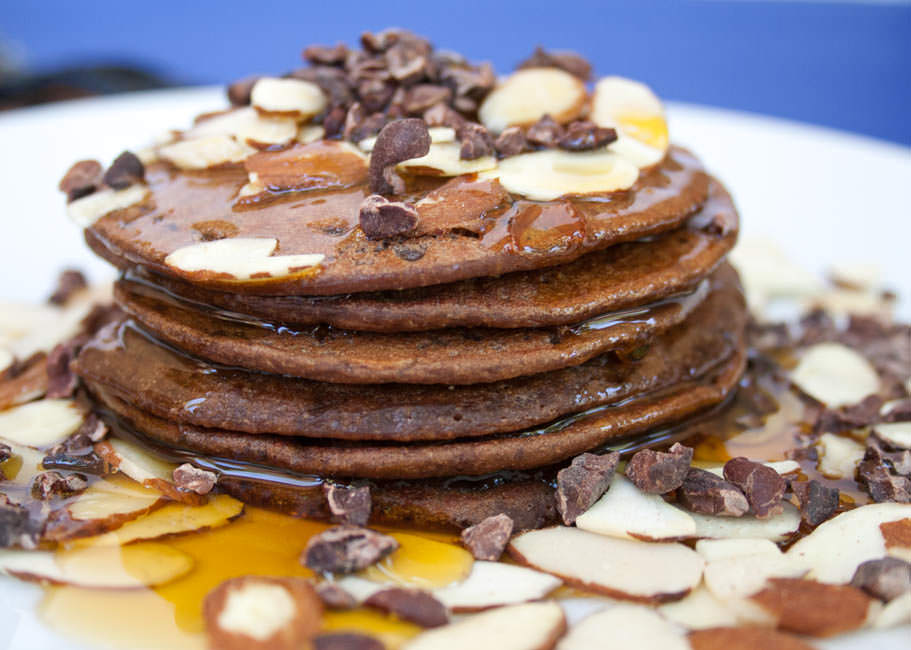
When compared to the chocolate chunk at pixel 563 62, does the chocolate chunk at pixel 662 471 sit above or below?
below

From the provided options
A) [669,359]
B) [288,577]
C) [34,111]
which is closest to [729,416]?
[669,359]

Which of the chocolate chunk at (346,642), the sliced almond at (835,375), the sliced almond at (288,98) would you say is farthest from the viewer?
the sliced almond at (835,375)

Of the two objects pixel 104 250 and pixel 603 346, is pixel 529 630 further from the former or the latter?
pixel 104 250

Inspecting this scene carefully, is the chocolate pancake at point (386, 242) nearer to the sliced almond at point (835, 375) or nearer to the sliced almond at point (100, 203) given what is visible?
the sliced almond at point (100, 203)

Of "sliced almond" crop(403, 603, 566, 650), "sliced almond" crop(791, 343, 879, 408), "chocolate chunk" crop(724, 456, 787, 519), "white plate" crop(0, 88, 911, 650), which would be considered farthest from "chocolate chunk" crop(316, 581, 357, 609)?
"white plate" crop(0, 88, 911, 650)

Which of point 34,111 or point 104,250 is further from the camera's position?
point 34,111

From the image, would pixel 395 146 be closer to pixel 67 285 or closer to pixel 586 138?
pixel 586 138

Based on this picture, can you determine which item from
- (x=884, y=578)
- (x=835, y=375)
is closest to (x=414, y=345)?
(x=884, y=578)

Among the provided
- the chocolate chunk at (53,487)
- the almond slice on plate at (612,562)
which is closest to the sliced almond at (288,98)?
the chocolate chunk at (53,487)
